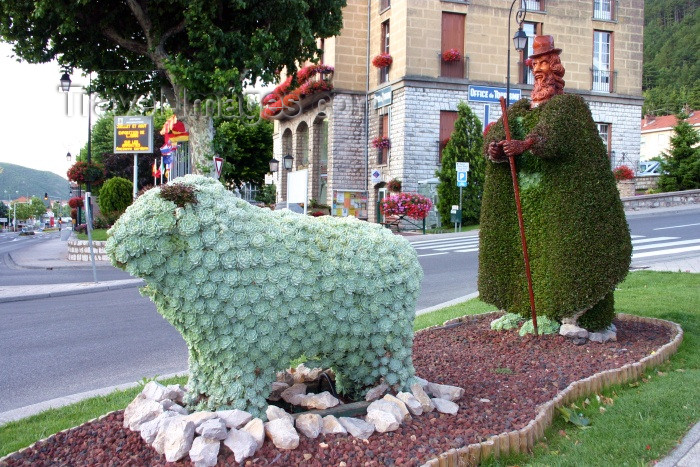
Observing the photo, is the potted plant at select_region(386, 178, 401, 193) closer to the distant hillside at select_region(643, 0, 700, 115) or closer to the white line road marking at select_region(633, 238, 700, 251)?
the white line road marking at select_region(633, 238, 700, 251)

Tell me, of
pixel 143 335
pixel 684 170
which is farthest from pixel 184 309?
pixel 684 170

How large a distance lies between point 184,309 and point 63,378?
3.42 meters

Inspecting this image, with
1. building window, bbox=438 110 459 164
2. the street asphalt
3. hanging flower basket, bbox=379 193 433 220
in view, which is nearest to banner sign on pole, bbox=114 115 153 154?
the street asphalt

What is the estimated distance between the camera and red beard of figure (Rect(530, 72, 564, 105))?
664 centimetres

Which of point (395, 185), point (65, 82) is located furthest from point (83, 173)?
point (395, 185)

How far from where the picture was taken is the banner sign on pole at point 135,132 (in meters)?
21.8

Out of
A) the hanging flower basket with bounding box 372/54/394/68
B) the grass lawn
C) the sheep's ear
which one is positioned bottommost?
the grass lawn

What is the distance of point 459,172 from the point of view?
23.6m

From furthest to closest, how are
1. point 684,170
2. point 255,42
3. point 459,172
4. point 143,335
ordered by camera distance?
point 684,170 < point 459,172 < point 255,42 < point 143,335

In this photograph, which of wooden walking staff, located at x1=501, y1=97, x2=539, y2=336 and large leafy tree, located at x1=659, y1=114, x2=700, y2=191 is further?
large leafy tree, located at x1=659, y1=114, x2=700, y2=191

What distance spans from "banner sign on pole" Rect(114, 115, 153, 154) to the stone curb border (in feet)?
62.6

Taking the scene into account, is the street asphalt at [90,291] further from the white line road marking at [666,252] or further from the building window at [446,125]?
the building window at [446,125]

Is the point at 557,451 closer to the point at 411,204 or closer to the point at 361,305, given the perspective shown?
the point at 361,305

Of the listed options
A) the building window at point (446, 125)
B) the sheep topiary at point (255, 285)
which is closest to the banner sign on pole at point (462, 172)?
the building window at point (446, 125)
